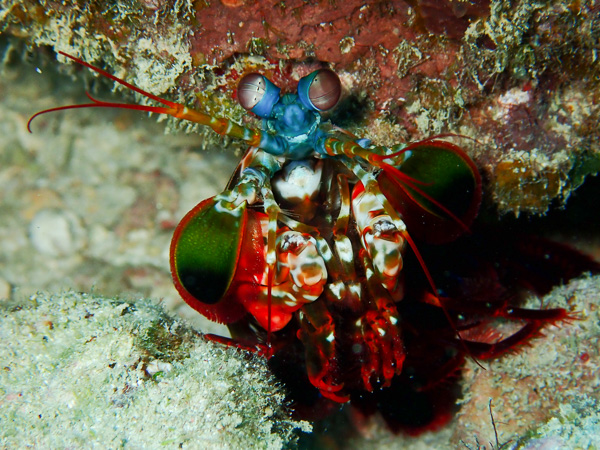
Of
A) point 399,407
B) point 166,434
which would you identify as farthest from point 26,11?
point 399,407

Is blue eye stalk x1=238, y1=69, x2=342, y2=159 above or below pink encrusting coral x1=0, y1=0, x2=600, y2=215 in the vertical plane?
below

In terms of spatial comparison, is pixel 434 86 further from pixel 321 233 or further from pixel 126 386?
pixel 126 386

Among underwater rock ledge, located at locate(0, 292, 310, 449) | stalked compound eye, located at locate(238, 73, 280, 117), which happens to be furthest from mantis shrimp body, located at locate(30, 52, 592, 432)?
underwater rock ledge, located at locate(0, 292, 310, 449)

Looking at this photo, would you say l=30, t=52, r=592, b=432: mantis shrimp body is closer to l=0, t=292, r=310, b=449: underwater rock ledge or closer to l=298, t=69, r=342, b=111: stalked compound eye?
l=298, t=69, r=342, b=111: stalked compound eye

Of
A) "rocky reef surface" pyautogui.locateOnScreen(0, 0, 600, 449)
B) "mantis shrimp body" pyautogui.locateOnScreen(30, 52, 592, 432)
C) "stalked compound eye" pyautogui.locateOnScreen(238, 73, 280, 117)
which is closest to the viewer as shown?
"mantis shrimp body" pyautogui.locateOnScreen(30, 52, 592, 432)

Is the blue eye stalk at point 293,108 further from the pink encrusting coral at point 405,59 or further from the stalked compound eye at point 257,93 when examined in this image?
the pink encrusting coral at point 405,59

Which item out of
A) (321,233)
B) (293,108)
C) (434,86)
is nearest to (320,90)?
(293,108)

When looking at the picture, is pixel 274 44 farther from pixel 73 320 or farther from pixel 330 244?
pixel 73 320
